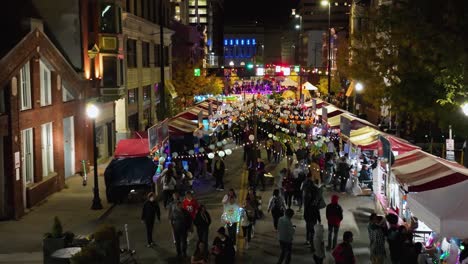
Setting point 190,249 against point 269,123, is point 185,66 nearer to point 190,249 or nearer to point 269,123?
point 269,123

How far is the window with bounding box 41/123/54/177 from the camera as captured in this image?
25.1 meters

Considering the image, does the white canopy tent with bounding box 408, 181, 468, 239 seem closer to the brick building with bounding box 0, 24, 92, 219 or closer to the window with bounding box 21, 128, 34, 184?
the brick building with bounding box 0, 24, 92, 219

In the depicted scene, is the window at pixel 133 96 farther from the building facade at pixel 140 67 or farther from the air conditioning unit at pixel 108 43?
the air conditioning unit at pixel 108 43

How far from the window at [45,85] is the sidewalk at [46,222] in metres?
3.82

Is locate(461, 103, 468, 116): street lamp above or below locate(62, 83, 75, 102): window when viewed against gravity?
below

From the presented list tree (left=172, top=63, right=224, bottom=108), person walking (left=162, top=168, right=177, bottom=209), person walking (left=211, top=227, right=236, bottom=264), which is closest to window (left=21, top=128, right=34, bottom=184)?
person walking (left=162, top=168, right=177, bottom=209)

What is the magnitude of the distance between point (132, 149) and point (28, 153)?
3.97 metres

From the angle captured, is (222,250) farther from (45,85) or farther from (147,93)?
(147,93)

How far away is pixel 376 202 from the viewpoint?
21766 mm

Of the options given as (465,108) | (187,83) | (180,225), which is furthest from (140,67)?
(180,225)

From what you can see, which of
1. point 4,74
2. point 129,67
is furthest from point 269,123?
point 4,74

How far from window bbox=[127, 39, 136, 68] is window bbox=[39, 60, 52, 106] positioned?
58.1 ft

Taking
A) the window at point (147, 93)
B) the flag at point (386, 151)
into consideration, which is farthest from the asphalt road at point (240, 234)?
the window at point (147, 93)

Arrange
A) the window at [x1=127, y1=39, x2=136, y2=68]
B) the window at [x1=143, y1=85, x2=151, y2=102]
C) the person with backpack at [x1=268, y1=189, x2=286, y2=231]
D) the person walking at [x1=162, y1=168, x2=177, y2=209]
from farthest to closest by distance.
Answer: the window at [x1=143, y1=85, x2=151, y2=102]
the window at [x1=127, y1=39, x2=136, y2=68]
the person walking at [x1=162, y1=168, x2=177, y2=209]
the person with backpack at [x1=268, y1=189, x2=286, y2=231]
